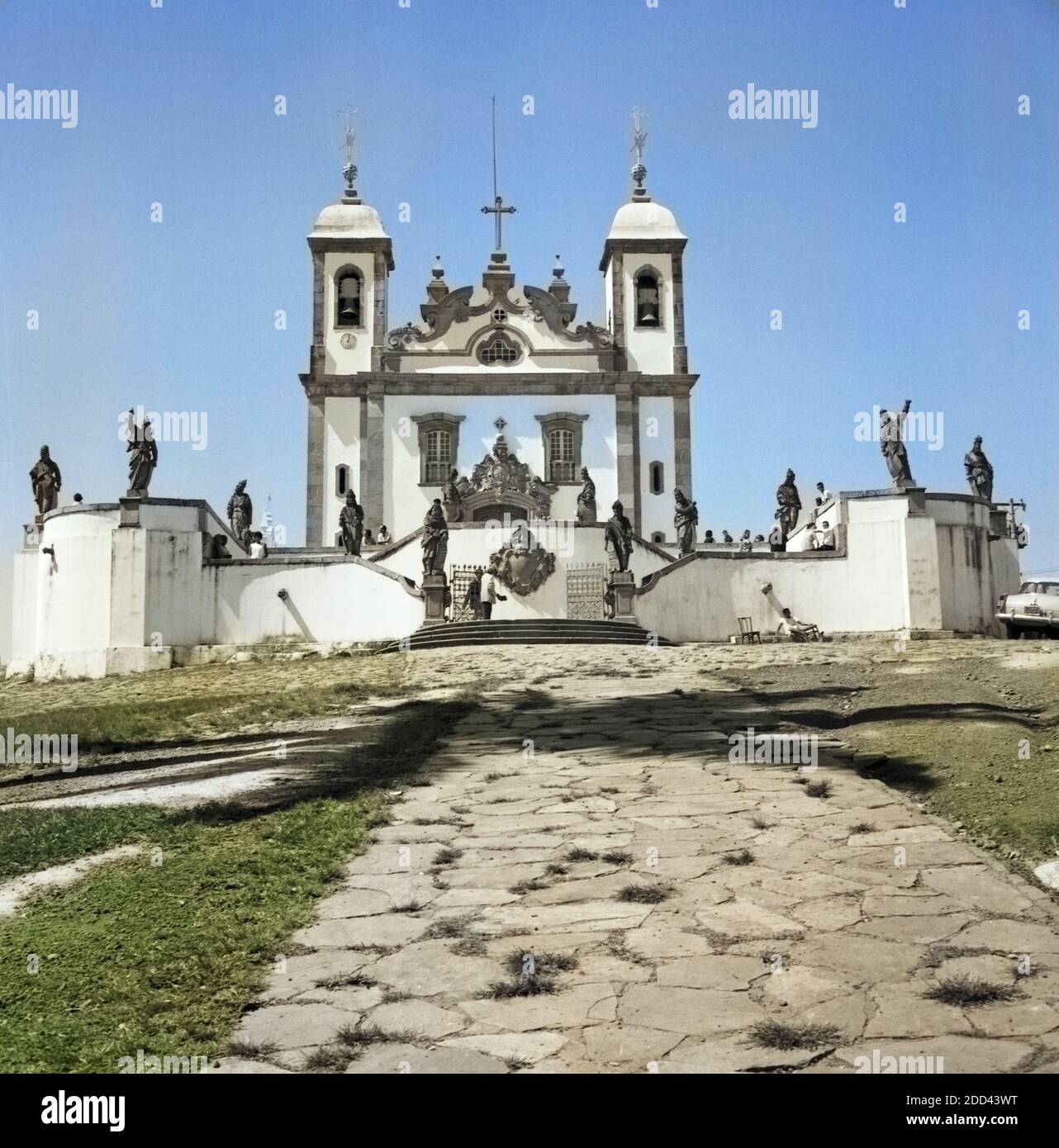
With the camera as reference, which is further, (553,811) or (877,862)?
(553,811)

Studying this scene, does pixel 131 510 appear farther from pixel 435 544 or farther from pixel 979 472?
pixel 979 472

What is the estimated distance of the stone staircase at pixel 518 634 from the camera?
70.9 feet

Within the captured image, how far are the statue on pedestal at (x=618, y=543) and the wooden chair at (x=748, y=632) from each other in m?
2.78

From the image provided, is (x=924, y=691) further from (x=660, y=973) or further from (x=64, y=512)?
(x=64, y=512)

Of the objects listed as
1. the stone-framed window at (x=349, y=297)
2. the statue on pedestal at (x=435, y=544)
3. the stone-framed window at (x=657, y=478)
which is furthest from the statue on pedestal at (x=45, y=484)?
the stone-framed window at (x=657, y=478)

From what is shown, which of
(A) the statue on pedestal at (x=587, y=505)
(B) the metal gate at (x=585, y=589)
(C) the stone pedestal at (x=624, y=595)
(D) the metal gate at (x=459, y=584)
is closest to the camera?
(C) the stone pedestal at (x=624, y=595)

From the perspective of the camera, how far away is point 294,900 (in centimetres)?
549

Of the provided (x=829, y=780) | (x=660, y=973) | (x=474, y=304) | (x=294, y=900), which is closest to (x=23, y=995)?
(x=294, y=900)

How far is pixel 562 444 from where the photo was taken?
39.5m

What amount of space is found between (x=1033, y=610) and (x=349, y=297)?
26594mm

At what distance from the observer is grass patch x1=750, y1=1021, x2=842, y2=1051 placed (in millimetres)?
3791

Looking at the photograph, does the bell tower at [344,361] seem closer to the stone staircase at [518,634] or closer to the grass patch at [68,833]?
the stone staircase at [518,634]

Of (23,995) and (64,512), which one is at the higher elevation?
(64,512)
